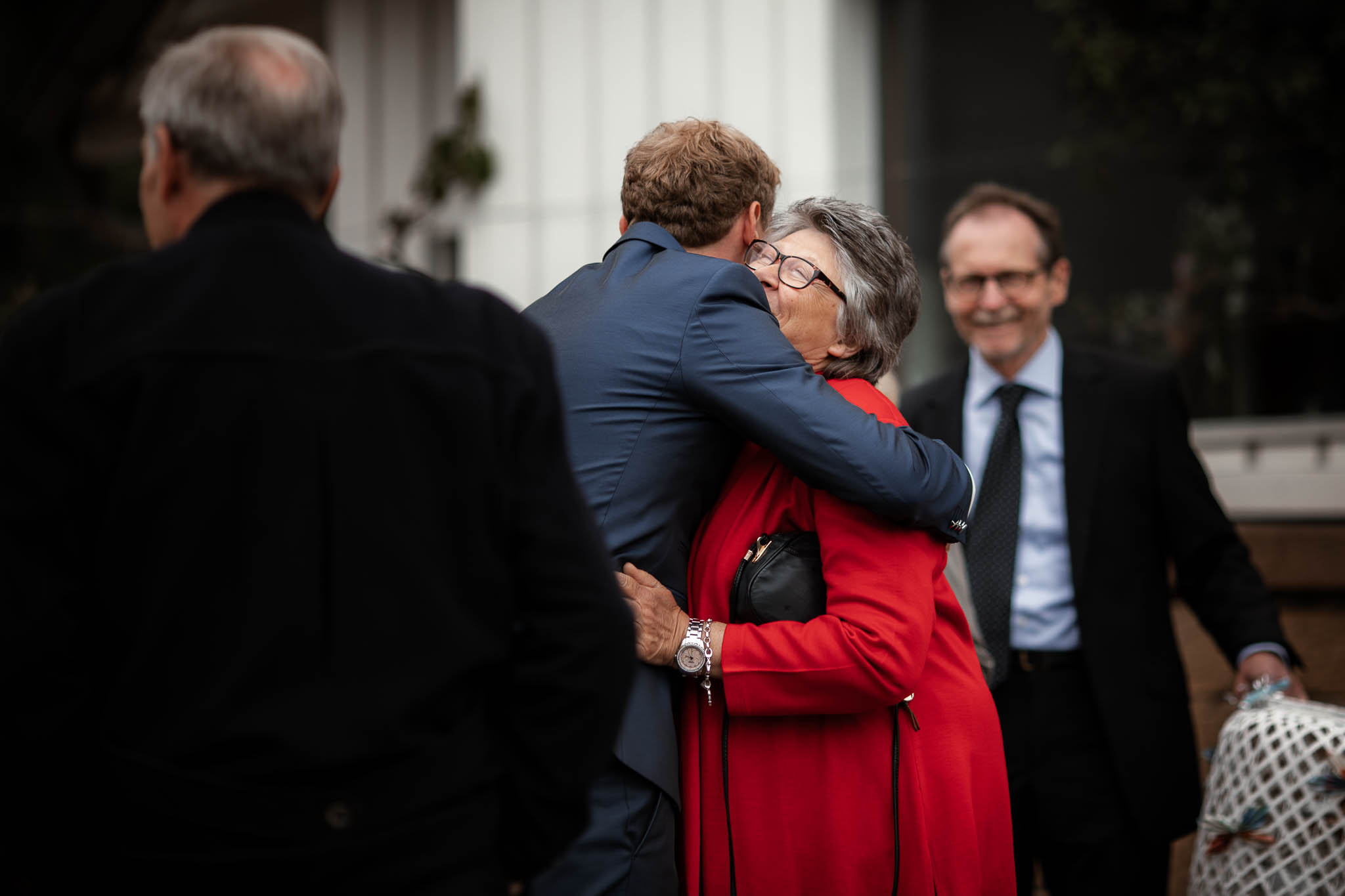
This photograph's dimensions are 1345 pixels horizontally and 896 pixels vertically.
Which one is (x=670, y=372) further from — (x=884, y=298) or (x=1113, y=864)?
(x=1113, y=864)

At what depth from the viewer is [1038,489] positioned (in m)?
3.09

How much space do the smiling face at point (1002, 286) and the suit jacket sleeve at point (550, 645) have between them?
2105mm

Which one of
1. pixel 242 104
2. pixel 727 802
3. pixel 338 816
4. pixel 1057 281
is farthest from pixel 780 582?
pixel 1057 281

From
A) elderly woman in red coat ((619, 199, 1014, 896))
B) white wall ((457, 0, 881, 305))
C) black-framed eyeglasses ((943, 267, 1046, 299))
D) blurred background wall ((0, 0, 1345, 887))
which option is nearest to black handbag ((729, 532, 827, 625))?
elderly woman in red coat ((619, 199, 1014, 896))

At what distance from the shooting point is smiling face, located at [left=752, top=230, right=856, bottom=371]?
2.09m

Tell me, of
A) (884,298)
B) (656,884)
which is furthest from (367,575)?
(884,298)

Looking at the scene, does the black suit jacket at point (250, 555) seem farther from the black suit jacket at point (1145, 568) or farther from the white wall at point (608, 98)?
the white wall at point (608, 98)

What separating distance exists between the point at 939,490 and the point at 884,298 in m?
0.40

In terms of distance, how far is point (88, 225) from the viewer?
268 inches

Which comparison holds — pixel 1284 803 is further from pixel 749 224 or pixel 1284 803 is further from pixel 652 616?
pixel 749 224

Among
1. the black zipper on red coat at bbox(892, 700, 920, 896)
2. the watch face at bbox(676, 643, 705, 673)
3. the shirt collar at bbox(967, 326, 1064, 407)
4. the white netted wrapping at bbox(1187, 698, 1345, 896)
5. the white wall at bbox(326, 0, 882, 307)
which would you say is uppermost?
the white wall at bbox(326, 0, 882, 307)

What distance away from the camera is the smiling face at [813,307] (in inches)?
82.2

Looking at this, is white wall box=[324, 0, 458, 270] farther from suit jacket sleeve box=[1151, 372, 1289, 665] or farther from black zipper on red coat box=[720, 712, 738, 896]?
black zipper on red coat box=[720, 712, 738, 896]

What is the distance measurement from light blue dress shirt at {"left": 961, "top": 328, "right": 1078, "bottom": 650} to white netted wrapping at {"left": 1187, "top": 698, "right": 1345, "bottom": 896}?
469 mm
